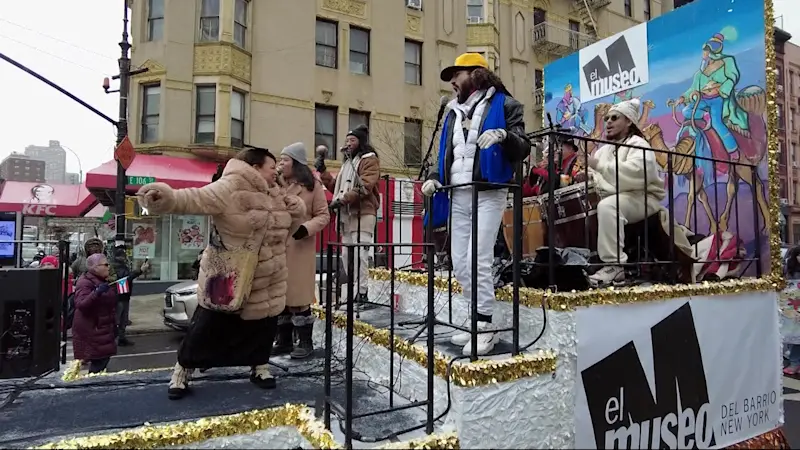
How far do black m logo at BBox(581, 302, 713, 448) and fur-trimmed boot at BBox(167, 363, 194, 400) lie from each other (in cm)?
259

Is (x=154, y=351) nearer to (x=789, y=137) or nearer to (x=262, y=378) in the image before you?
(x=262, y=378)

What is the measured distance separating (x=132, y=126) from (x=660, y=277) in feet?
51.9

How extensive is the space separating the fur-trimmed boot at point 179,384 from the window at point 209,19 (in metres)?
14.9

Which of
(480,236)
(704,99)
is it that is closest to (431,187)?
(480,236)

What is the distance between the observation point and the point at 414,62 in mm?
19500

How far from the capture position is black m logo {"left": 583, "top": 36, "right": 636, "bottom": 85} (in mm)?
6340

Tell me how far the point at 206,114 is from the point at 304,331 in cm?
1318

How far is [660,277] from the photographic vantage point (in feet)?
13.2

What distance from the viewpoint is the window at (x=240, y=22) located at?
15852 millimetres

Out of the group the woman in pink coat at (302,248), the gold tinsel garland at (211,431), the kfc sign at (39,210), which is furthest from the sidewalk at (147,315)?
the gold tinsel garland at (211,431)

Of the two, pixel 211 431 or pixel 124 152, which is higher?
pixel 124 152

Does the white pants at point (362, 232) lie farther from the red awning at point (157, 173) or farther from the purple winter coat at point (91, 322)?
the red awning at point (157, 173)

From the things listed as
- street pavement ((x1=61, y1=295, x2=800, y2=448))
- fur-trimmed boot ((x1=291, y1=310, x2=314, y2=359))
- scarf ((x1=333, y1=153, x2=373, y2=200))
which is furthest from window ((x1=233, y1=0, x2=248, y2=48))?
fur-trimmed boot ((x1=291, y1=310, x2=314, y2=359))

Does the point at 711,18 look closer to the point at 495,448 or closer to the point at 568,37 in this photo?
the point at 495,448
